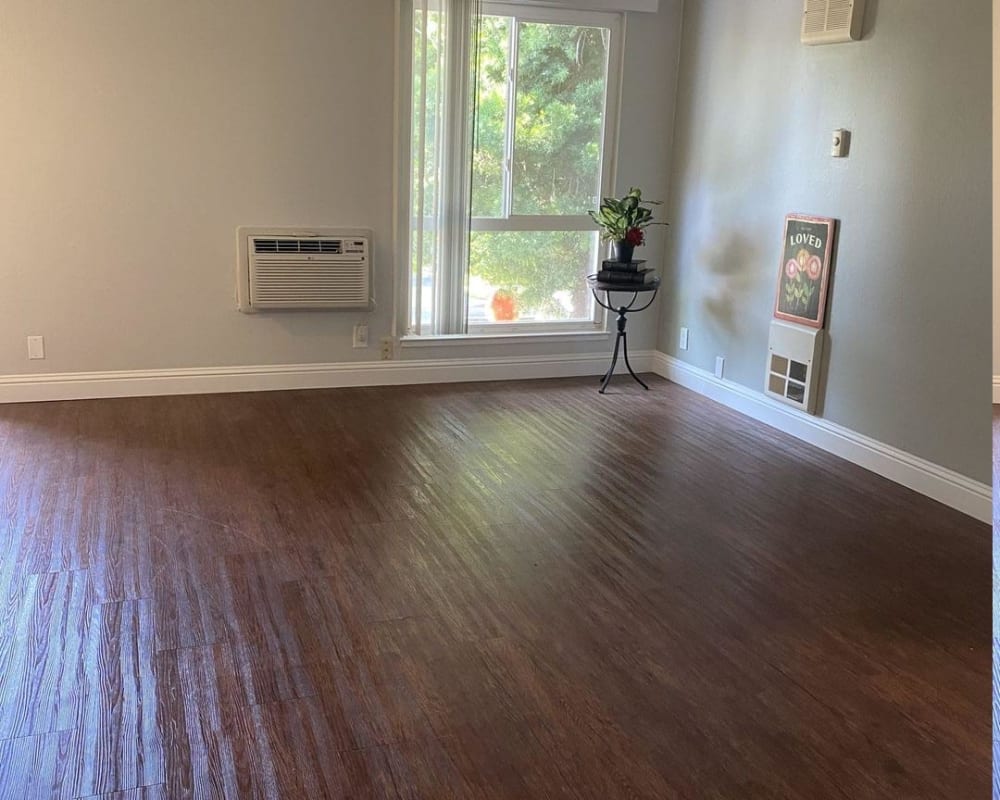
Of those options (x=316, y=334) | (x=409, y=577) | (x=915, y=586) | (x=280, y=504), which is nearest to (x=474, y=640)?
(x=409, y=577)

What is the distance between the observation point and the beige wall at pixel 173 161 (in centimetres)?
447

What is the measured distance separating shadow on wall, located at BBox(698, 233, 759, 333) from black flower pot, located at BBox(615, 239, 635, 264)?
1.53 feet

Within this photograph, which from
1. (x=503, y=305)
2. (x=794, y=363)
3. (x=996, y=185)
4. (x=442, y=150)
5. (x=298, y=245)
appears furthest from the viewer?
(x=503, y=305)

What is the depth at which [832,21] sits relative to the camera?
4.18 m

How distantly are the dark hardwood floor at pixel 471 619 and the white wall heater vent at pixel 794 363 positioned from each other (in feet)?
0.98

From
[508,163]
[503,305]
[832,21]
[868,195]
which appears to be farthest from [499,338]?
[832,21]

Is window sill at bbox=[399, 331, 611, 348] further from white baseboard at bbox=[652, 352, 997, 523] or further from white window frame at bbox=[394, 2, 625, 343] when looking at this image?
white baseboard at bbox=[652, 352, 997, 523]

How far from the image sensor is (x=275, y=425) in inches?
178

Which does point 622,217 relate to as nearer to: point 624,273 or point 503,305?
point 624,273

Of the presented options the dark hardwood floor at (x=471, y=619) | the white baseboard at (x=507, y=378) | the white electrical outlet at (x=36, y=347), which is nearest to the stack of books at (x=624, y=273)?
the white baseboard at (x=507, y=378)

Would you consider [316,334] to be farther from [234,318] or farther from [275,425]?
[275,425]

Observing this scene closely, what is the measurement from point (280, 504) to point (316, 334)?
181 cm

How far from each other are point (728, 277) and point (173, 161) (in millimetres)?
2934

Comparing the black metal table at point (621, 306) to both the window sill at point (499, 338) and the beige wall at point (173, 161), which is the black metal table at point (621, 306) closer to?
the window sill at point (499, 338)
